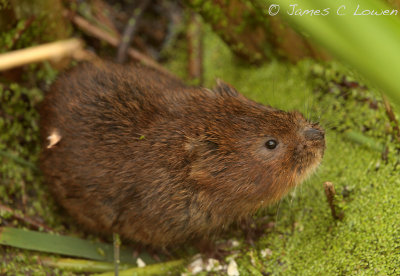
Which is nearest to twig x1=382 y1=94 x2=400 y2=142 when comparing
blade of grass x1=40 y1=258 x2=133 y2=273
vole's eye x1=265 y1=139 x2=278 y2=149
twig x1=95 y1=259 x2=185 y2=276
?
vole's eye x1=265 y1=139 x2=278 y2=149

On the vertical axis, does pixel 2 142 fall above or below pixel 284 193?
below

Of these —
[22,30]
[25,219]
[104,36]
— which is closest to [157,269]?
[25,219]

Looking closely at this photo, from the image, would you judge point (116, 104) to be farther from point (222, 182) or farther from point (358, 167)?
point (358, 167)

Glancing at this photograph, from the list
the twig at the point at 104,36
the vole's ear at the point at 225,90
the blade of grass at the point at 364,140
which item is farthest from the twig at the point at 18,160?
the blade of grass at the point at 364,140

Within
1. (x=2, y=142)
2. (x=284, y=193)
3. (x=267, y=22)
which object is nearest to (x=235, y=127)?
(x=284, y=193)

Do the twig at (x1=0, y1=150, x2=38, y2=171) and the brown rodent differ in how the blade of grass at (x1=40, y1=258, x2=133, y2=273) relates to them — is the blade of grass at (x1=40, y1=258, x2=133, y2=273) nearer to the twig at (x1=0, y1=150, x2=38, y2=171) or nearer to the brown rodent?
the brown rodent

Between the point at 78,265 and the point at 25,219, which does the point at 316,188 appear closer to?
the point at 78,265
